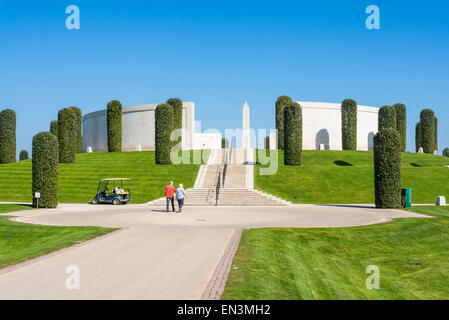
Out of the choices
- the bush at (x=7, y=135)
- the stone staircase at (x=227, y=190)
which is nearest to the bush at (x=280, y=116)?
the stone staircase at (x=227, y=190)

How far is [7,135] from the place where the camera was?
48469 millimetres

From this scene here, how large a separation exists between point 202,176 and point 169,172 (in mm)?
3570

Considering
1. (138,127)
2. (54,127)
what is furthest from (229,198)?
(138,127)

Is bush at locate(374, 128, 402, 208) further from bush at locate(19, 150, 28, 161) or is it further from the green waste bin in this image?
bush at locate(19, 150, 28, 161)

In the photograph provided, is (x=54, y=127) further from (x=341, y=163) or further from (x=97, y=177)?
(x=341, y=163)

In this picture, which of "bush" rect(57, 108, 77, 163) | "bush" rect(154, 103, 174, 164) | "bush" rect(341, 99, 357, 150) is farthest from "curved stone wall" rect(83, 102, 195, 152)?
"bush" rect(341, 99, 357, 150)

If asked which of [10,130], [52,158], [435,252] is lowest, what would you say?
[435,252]

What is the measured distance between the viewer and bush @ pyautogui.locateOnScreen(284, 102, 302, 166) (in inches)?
1543

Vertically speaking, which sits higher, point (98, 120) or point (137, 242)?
point (98, 120)

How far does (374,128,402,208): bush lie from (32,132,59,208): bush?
64.7 feet

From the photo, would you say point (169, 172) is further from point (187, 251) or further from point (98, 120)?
point (98, 120)

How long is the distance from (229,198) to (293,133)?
40.7 ft

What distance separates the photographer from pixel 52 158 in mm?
26344
